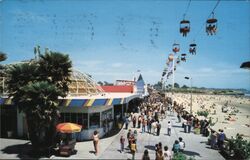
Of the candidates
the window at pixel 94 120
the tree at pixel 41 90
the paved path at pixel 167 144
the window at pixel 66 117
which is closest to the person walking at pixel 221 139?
the paved path at pixel 167 144

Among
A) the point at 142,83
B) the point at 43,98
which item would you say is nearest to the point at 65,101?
the point at 43,98

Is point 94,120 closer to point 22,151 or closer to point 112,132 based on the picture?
point 112,132

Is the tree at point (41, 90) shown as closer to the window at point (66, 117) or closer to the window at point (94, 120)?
the window at point (66, 117)

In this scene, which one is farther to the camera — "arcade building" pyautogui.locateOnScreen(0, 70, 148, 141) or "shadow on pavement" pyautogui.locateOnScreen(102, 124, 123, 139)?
"shadow on pavement" pyautogui.locateOnScreen(102, 124, 123, 139)

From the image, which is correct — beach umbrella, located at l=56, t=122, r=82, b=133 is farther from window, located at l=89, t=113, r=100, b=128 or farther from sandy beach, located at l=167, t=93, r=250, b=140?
sandy beach, located at l=167, t=93, r=250, b=140

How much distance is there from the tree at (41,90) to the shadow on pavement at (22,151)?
0.52m

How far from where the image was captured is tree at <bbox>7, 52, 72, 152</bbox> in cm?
1522

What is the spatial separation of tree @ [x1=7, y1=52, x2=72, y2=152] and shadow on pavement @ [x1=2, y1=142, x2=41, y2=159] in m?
0.52

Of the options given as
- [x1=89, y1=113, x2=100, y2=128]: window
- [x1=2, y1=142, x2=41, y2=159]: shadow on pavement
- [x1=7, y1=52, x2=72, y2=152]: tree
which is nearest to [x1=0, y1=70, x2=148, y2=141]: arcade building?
[x1=89, y1=113, x2=100, y2=128]: window

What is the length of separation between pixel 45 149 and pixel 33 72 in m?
5.12

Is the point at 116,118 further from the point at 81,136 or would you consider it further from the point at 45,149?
the point at 45,149

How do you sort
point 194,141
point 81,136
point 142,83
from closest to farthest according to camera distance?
point 81,136
point 194,141
point 142,83

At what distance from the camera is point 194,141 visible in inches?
867

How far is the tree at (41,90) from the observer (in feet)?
49.9
